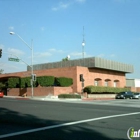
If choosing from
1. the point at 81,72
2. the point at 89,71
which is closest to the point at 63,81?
the point at 81,72

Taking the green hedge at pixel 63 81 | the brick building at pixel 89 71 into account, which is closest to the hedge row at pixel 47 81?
the green hedge at pixel 63 81

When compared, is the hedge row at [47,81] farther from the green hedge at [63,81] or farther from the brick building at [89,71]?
the brick building at [89,71]

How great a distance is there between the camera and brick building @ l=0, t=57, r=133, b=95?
1879 inches

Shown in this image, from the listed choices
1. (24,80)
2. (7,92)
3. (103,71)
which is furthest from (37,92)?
(103,71)

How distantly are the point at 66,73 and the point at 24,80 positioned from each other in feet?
26.6

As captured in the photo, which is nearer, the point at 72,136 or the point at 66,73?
the point at 72,136

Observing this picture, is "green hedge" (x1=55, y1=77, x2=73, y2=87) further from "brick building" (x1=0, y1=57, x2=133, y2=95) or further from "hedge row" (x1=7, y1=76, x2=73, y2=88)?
"brick building" (x1=0, y1=57, x2=133, y2=95)

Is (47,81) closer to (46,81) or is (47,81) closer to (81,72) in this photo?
(46,81)

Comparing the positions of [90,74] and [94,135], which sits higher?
[90,74]

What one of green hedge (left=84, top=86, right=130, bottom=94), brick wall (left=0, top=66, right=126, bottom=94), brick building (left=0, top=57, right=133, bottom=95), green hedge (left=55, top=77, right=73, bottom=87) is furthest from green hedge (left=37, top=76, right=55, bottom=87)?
green hedge (left=84, top=86, right=130, bottom=94)

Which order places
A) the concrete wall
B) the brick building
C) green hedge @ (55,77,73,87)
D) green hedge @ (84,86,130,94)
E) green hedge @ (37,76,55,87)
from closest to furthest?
the concrete wall < green hedge @ (37,76,55,87) < green hedge @ (55,77,73,87) < green hedge @ (84,86,130,94) < the brick building

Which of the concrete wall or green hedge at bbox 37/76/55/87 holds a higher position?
green hedge at bbox 37/76/55/87

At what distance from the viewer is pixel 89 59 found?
165 feet

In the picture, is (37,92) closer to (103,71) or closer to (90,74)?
(90,74)
